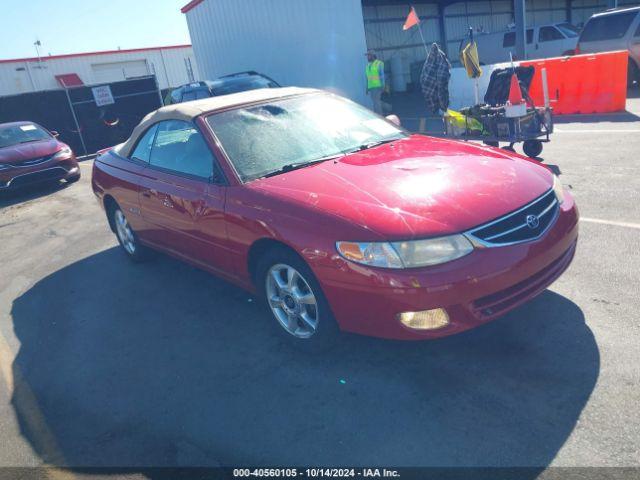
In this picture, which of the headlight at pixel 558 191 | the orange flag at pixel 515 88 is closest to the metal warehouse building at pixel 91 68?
the orange flag at pixel 515 88

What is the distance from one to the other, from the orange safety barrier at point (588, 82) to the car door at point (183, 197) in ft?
28.6

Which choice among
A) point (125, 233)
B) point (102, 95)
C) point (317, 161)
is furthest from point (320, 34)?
point (317, 161)

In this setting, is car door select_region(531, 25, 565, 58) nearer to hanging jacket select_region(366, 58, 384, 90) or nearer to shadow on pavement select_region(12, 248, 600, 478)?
hanging jacket select_region(366, 58, 384, 90)

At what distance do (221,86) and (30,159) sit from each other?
4.25 meters

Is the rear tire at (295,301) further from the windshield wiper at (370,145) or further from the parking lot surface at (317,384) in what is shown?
the windshield wiper at (370,145)

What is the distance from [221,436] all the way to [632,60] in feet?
50.1

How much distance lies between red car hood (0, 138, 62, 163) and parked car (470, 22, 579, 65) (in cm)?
1425

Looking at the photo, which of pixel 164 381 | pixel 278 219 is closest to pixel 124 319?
pixel 164 381

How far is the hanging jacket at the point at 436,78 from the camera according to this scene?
9250 mm

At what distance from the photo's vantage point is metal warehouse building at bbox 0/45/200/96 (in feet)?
104

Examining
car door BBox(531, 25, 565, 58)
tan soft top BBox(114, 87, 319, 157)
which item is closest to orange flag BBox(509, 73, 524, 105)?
tan soft top BBox(114, 87, 319, 157)

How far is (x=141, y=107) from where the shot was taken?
18.5 meters

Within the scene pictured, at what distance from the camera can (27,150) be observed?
11.5 metres

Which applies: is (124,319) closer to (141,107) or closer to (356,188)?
(356,188)
